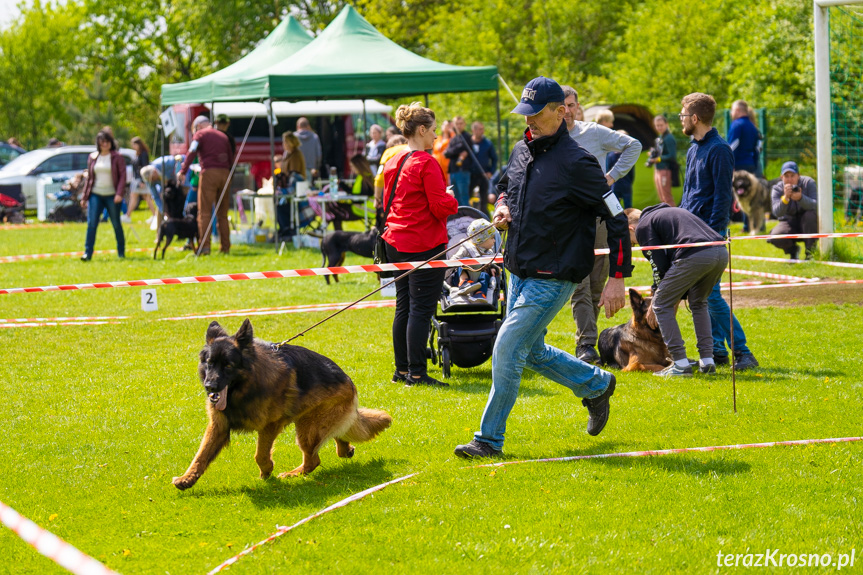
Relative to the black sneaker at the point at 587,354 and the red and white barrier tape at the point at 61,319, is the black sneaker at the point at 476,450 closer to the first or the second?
the black sneaker at the point at 587,354

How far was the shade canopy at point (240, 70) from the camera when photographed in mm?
16359

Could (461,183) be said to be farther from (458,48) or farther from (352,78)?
(458,48)

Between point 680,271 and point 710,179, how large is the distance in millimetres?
853

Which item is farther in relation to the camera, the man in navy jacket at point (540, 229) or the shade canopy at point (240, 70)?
the shade canopy at point (240, 70)

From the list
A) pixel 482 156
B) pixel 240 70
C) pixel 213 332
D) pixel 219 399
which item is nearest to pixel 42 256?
pixel 240 70

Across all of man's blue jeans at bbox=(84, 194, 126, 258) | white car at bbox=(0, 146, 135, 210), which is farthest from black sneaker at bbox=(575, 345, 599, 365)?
white car at bbox=(0, 146, 135, 210)

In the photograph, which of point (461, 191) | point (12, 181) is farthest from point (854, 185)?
point (12, 181)

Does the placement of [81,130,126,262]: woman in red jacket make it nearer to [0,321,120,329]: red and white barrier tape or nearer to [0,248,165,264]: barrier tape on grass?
[0,248,165,264]: barrier tape on grass

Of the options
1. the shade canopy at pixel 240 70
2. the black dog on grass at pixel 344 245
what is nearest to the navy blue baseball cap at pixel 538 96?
the black dog on grass at pixel 344 245

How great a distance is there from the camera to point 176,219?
52.0 feet

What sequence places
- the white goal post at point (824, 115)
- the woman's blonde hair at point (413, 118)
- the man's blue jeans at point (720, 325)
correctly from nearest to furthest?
the woman's blonde hair at point (413, 118), the man's blue jeans at point (720, 325), the white goal post at point (824, 115)

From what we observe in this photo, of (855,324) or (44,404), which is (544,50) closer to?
(855,324)

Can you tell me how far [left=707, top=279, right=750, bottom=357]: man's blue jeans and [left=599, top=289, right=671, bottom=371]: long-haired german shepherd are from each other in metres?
0.46

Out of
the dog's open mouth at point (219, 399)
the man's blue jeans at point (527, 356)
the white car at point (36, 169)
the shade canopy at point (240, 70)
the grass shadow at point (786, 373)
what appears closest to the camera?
the dog's open mouth at point (219, 399)
